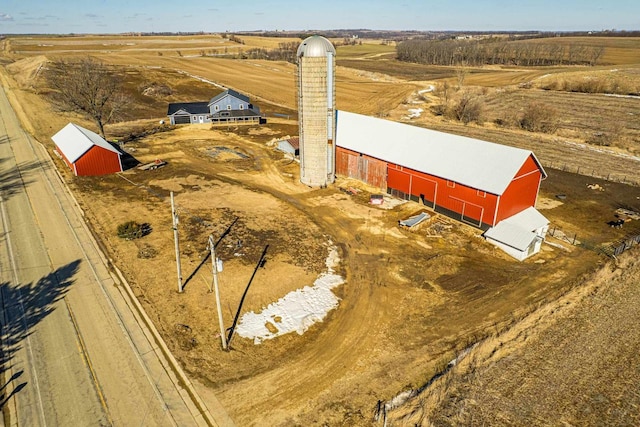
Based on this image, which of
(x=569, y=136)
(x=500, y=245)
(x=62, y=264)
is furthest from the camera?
(x=569, y=136)

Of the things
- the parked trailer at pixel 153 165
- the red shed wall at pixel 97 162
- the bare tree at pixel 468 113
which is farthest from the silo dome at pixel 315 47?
the bare tree at pixel 468 113

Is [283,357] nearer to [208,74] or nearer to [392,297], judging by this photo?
[392,297]

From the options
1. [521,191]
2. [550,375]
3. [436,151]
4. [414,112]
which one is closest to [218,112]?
[414,112]

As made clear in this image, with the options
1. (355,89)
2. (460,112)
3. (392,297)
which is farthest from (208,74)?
(392,297)

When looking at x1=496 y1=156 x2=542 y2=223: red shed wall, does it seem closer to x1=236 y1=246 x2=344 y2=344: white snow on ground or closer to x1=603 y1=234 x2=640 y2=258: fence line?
x1=603 y1=234 x2=640 y2=258: fence line

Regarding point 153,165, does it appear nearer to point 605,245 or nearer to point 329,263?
point 329,263

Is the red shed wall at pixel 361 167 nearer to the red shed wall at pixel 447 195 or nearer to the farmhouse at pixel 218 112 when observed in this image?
the red shed wall at pixel 447 195

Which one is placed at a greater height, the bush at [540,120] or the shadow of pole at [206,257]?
the bush at [540,120]
